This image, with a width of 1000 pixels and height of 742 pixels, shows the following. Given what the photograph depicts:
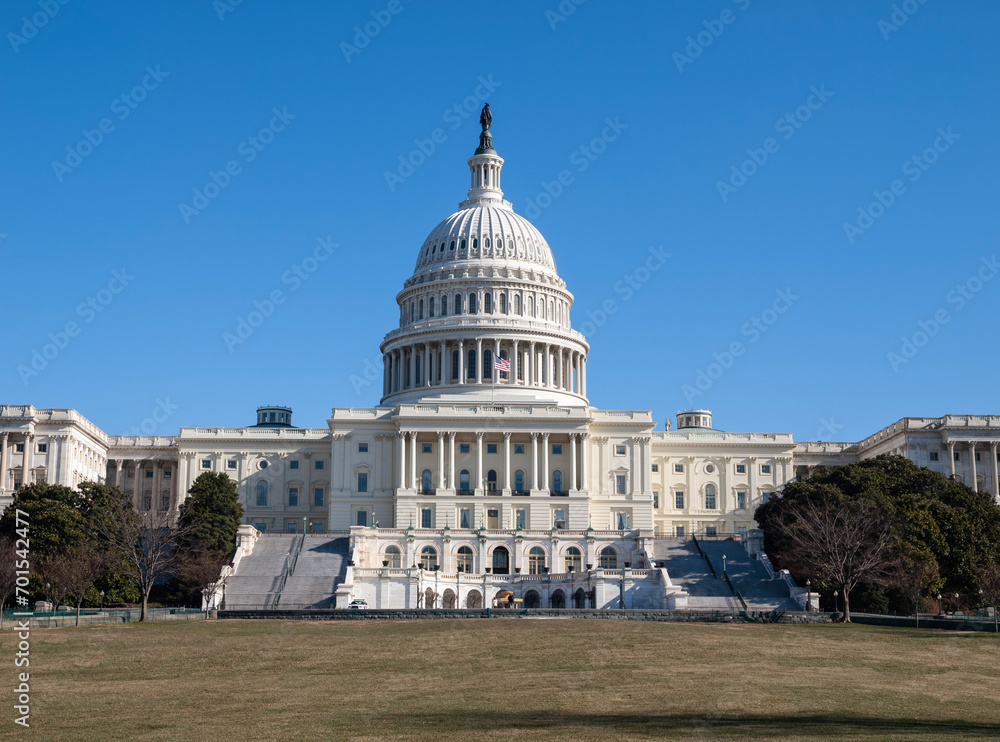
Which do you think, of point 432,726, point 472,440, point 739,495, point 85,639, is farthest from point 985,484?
point 432,726

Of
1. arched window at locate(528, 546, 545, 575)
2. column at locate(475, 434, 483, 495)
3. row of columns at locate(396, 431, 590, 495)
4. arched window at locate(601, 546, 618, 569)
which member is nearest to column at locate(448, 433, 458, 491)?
row of columns at locate(396, 431, 590, 495)

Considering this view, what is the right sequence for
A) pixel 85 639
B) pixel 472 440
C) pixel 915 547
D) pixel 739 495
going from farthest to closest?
pixel 739 495 < pixel 472 440 < pixel 915 547 < pixel 85 639

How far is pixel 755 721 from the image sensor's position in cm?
3472

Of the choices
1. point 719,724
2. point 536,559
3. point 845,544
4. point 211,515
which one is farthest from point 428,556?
point 719,724

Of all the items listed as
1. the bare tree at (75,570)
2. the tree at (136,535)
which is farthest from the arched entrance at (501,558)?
the bare tree at (75,570)

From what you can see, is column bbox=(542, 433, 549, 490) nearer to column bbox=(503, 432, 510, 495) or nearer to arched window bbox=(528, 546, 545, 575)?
column bbox=(503, 432, 510, 495)

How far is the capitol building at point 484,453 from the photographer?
367 feet

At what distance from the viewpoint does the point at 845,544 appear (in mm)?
A: 80062

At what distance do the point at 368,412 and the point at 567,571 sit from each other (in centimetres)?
3151

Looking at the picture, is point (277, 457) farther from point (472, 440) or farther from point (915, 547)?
point (915, 547)

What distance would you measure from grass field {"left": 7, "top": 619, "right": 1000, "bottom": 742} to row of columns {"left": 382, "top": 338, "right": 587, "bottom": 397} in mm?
71650

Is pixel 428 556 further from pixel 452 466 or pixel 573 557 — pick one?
pixel 452 466

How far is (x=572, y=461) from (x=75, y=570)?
176 ft

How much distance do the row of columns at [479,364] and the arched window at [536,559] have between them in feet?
104
